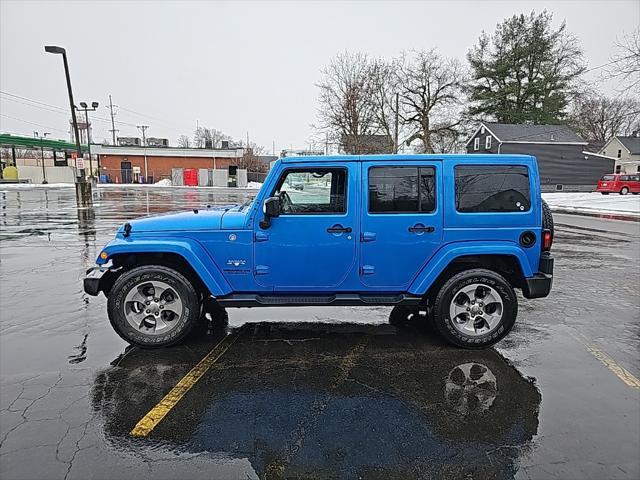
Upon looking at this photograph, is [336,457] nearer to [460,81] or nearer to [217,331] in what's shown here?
[217,331]

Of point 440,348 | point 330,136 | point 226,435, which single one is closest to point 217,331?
point 226,435

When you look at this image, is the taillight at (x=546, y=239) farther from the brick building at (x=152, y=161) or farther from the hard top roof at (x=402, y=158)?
the brick building at (x=152, y=161)

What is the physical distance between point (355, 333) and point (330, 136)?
3138cm

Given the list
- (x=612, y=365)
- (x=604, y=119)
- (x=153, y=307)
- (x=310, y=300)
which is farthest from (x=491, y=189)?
(x=604, y=119)

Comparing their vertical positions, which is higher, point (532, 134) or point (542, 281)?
point (532, 134)

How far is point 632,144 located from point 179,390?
67.9m

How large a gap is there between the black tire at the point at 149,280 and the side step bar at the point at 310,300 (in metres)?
0.32

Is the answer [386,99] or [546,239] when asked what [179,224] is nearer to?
[546,239]

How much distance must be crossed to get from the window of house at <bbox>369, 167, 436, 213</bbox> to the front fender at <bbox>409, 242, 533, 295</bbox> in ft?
1.64

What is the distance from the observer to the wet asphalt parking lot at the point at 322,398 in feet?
9.17

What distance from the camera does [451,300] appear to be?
→ 4.57 meters

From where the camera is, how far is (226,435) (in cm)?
308

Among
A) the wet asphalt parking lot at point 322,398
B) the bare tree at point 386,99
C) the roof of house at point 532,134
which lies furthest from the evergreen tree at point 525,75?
the wet asphalt parking lot at point 322,398

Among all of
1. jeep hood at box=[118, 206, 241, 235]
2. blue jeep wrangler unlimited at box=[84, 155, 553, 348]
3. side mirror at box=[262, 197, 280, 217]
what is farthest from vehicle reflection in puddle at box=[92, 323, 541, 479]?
side mirror at box=[262, 197, 280, 217]
